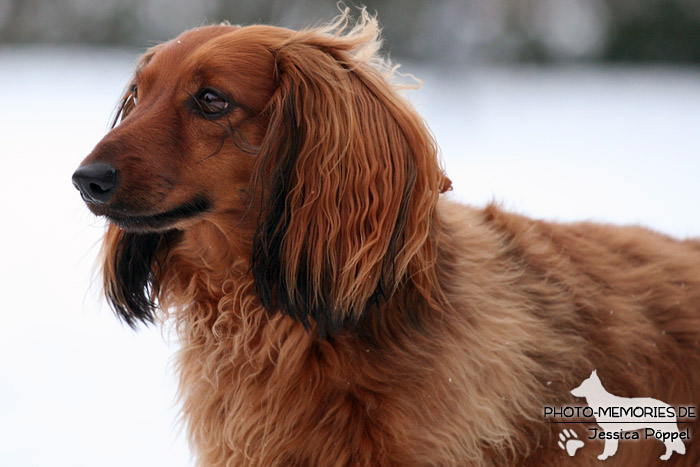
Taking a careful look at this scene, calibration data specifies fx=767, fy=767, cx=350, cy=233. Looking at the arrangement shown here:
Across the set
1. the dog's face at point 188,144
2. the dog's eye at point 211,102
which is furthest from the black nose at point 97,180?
A: the dog's eye at point 211,102

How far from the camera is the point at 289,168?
2715mm

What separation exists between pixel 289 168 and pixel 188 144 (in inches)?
14.1

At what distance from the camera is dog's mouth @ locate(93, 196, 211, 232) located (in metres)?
2.62

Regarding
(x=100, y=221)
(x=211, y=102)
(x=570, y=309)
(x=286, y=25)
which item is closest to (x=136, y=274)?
(x=100, y=221)

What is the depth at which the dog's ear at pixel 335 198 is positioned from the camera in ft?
8.73

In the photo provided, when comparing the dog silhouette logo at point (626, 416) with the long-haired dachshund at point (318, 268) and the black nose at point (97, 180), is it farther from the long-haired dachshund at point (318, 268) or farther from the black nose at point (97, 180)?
the black nose at point (97, 180)

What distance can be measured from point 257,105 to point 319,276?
0.64m

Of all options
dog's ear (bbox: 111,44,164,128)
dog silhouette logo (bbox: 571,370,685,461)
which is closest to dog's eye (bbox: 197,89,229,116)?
dog's ear (bbox: 111,44,164,128)

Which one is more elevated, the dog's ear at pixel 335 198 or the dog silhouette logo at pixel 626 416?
the dog's ear at pixel 335 198

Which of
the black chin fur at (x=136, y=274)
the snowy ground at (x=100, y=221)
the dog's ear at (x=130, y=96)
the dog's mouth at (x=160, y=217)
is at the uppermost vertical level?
the dog's ear at (x=130, y=96)

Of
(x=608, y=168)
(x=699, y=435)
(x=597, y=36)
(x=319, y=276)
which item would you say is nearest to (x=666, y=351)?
(x=699, y=435)

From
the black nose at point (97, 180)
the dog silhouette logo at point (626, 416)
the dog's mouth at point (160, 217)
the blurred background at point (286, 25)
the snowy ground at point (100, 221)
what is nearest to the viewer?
the black nose at point (97, 180)

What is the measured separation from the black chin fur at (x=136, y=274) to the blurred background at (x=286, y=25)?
178 mm

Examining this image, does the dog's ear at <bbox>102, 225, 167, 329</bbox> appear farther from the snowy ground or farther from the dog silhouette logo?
the dog silhouette logo
